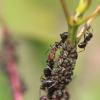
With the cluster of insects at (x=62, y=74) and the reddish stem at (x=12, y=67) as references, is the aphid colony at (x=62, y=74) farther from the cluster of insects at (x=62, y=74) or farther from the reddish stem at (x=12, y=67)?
the reddish stem at (x=12, y=67)

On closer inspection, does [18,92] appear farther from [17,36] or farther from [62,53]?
[17,36]

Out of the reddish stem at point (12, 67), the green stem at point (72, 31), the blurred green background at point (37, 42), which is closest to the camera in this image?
the green stem at point (72, 31)

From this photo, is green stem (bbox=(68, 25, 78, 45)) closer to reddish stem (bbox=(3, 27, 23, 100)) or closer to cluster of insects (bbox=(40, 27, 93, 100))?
cluster of insects (bbox=(40, 27, 93, 100))

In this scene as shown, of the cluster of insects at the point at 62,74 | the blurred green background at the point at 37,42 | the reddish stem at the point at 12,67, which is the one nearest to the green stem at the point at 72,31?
the cluster of insects at the point at 62,74

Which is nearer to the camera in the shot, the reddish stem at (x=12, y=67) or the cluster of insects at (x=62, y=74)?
the cluster of insects at (x=62, y=74)

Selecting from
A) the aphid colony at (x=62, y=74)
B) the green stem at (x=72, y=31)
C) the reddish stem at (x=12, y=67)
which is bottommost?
the reddish stem at (x=12, y=67)

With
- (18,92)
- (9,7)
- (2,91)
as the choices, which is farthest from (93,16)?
(9,7)
